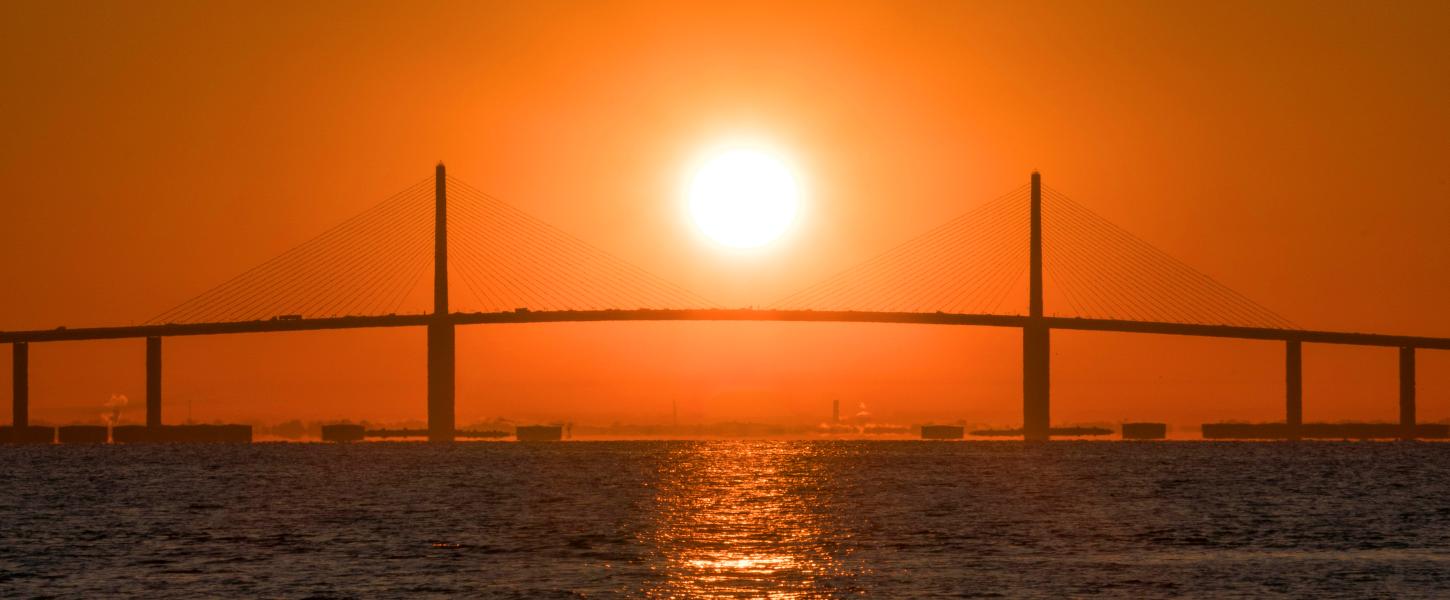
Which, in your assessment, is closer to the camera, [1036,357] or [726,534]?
[726,534]

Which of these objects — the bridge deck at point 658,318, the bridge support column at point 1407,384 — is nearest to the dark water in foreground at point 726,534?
the bridge deck at point 658,318

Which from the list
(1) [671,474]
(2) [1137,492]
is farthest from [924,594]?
(1) [671,474]

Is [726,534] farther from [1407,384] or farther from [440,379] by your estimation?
[1407,384]

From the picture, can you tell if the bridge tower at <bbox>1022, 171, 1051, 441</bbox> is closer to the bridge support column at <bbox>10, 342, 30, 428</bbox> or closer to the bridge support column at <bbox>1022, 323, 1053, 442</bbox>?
the bridge support column at <bbox>1022, 323, 1053, 442</bbox>

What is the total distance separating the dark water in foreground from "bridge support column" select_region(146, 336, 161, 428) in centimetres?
4108

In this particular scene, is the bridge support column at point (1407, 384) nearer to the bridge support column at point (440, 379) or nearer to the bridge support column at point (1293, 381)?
the bridge support column at point (1293, 381)

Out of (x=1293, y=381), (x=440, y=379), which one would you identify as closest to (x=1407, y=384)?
(x=1293, y=381)

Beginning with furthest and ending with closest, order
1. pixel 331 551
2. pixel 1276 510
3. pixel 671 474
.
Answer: pixel 671 474 < pixel 1276 510 < pixel 331 551

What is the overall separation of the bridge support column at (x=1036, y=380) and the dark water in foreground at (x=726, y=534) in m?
39.6

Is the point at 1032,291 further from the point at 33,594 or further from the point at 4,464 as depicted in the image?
the point at 33,594

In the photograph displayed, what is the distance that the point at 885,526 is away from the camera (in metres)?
62.4

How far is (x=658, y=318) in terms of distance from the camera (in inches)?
5369

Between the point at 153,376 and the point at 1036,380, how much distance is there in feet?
240

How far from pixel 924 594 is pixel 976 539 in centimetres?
1536
